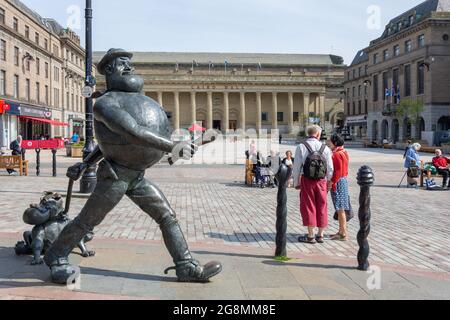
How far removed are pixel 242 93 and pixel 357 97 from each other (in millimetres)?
25531

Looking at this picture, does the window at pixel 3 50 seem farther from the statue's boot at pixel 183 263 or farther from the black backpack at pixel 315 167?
the statue's boot at pixel 183 263

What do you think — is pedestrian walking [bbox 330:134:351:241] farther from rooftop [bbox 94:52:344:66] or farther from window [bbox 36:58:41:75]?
rooftop [bbox 94:52:344:66]

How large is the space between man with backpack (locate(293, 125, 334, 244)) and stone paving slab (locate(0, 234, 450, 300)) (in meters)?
1.15

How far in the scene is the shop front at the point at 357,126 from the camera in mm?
71569

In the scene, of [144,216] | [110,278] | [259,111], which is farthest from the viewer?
[259,111]

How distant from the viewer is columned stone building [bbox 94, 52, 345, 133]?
304ft

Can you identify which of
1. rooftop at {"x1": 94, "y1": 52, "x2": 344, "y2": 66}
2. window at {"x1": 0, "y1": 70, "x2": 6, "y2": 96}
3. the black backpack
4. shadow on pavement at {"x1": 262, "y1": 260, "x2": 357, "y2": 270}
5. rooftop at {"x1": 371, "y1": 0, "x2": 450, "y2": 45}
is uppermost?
rooftop at {"x1": 94, "y1": 52, "x2": 344, "y2": 66}

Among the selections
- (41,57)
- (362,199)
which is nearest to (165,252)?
(362,199)

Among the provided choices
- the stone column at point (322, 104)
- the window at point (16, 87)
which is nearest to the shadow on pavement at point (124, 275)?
the window at point (16, 87)

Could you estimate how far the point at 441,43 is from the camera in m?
46.6

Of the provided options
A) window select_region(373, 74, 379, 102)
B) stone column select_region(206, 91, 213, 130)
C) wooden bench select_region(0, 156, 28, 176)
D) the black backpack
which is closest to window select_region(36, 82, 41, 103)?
wooden bench select_region(0, 156, 28, 176)
